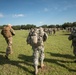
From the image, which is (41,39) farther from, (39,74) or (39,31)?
(39,74)

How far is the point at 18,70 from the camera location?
783 cm

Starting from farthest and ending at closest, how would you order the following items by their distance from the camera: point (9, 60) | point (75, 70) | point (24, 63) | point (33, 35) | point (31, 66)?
point (9, 60) → point (24, 63) → point (31, 66) → point (75, 70) → point (33, 35)

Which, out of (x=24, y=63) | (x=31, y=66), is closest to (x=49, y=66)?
(x=31, y=66)

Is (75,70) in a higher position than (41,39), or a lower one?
lower

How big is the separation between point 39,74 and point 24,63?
193 centimetres

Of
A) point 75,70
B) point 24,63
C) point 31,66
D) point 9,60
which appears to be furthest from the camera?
point 9,60

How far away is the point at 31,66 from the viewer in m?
8.28

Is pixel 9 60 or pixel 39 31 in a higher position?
pixel 39 31

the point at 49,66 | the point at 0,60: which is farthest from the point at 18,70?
the point at 0,60

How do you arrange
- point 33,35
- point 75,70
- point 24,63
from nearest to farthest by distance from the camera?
point 33,35, point 75,70, point 24,63

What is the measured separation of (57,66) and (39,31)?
98.9 inches

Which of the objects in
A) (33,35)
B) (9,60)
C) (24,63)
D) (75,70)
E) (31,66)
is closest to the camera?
(33,35)

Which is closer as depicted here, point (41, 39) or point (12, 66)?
point (41, 39)

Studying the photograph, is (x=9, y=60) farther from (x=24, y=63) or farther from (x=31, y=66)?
(x=31, y=66)
